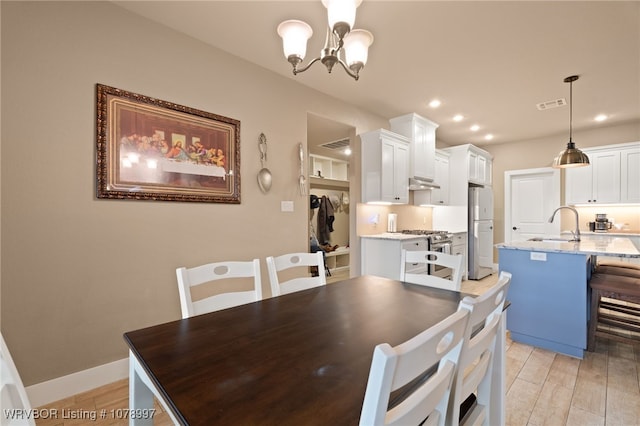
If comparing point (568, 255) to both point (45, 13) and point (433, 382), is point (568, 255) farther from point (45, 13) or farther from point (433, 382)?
point (45, 13)

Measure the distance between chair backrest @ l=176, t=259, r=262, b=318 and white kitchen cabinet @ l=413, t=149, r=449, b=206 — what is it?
157 inches

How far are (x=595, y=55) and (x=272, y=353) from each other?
3792mm

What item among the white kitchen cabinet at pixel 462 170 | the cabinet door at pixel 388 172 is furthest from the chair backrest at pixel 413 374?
the white kitchen cabinet at pixel 462 170

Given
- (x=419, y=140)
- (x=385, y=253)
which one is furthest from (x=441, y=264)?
(x=419, y=140)

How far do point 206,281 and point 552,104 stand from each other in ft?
15.6

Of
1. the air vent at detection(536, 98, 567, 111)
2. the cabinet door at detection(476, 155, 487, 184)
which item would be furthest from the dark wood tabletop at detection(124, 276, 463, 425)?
the cabinet door at detection(476, 155, 487, 184)

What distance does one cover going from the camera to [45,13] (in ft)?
5.90

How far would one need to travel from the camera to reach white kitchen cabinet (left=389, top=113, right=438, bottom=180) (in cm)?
417

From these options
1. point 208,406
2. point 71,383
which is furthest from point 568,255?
point 71,383

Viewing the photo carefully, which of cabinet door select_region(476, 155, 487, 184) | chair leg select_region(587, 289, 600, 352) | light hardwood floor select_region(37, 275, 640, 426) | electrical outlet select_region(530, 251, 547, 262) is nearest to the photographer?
Answer: light hardwood floor select_region(37, 275, 640, 426)

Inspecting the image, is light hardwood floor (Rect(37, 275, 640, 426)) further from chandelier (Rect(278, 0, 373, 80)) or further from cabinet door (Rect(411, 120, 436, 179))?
cabinet door (Rect(411, 120, 436, 179))

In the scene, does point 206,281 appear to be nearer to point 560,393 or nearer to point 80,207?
point 80,207

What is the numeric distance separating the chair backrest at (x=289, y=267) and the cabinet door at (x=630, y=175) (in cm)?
548

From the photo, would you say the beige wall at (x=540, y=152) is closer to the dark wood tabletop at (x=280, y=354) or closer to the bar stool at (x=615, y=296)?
the bar stool at (x=615, y=296)
